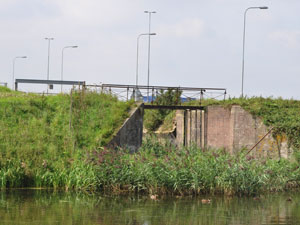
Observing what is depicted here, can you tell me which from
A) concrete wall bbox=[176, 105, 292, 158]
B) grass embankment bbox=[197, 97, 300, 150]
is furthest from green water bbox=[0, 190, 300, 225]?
concrete wall bbox=[176, 105, 292, 158]

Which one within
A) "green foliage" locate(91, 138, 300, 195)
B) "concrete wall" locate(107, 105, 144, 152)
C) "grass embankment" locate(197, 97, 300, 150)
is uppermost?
"grass embankment" locate(197, 97, 300, 150)

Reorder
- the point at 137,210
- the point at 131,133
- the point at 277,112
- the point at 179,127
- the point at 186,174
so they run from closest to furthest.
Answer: the point at 137,210 < the point at 186,174 < the point at 131,133 < the point at 277,112 < the point at 179,127

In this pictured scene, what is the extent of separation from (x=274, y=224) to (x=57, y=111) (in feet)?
57.0

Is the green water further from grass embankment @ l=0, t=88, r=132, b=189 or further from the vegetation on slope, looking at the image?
the vegetation on slope

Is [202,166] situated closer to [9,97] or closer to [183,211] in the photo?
[183,211]

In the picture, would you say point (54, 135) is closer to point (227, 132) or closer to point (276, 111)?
point (227, 132)

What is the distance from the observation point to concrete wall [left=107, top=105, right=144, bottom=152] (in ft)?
94.6

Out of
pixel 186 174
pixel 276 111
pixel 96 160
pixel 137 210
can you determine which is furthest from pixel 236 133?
pixel 137 210

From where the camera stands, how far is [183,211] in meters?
19.1

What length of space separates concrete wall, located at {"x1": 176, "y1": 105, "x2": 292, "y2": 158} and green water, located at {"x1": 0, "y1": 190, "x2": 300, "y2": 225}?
9.81 m

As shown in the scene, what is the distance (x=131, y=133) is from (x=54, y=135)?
404 centimetres

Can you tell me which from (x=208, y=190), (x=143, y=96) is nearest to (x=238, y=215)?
(x=208, y=190)

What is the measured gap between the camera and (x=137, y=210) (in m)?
19.1

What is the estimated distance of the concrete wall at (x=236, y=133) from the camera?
109ft
